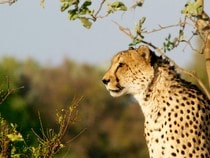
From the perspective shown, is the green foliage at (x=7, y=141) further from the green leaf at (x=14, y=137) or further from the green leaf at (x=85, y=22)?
the green leaf at (x=85, y=22)

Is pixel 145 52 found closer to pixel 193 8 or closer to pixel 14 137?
pixel 193 8

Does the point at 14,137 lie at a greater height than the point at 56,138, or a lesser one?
greater

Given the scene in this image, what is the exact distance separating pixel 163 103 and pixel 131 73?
0.31 meters

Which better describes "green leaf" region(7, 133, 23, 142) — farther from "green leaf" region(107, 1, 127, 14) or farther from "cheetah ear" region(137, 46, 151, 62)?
"cheetah ear" region(137, 46, 151, 62)

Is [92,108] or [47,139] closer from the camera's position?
[47,139]

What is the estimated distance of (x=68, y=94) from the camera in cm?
5153

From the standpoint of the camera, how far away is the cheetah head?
691cm

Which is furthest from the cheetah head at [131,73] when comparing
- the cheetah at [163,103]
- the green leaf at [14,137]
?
the green leaf at [14,137]

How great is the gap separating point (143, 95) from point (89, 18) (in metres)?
0.90

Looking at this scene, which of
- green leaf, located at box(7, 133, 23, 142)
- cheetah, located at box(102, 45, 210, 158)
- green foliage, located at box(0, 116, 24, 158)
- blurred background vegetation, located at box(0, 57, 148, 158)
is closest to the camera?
green leaf, located at box(7, 133, 23, 142)

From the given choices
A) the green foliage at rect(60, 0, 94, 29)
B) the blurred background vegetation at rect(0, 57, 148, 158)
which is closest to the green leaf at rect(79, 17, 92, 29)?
the green foliage at rect(60, 0, 94, 29)

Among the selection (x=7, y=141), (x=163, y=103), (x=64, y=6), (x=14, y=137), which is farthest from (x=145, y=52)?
(x=14, y=137)

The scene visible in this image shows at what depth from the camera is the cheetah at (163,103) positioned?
6902 millimetres

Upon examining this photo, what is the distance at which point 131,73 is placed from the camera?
22.9 feet
